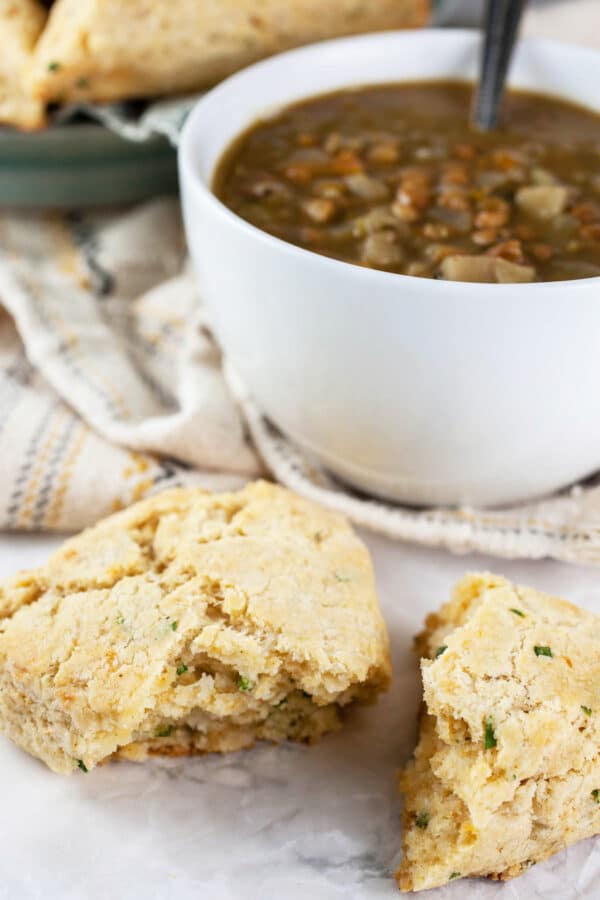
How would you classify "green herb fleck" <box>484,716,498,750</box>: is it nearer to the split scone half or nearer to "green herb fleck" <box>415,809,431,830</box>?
the split scone half

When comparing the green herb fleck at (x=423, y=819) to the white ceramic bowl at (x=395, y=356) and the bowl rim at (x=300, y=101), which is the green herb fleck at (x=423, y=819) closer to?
the white ceramic bowl at (x=395, y=356)

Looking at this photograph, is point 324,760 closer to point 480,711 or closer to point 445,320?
point 480,711

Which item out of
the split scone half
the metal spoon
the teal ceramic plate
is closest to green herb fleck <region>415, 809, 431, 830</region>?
the split scone half

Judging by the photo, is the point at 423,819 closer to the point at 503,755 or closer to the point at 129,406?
the point at 503,755

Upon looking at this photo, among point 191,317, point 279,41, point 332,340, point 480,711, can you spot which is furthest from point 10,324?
point 480,711

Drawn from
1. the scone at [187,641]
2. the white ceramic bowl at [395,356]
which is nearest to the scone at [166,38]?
the white ceramic bowl at [395,356]

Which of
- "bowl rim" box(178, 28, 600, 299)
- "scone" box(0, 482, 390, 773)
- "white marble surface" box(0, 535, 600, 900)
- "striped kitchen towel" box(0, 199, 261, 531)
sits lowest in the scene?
"white marble surface" box(0, 535, 600, 900)

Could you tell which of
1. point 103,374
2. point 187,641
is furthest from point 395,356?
point 103,374
